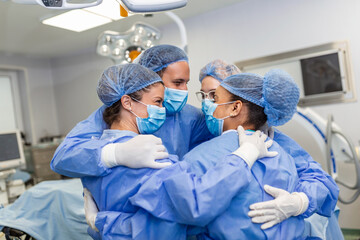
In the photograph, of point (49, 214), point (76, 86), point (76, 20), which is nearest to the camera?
point (49, 214)

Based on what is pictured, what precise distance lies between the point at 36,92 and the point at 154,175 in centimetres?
511

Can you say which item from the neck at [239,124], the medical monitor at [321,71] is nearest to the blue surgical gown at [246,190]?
the neck at [239,124]

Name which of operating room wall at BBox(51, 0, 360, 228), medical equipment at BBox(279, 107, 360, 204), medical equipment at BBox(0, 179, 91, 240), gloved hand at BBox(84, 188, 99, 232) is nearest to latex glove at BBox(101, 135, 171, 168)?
gloved hand at BBox(84, 188, 99, 232)

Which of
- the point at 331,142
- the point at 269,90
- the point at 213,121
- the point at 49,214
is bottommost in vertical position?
the point at 49,214

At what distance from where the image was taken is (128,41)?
301 cm

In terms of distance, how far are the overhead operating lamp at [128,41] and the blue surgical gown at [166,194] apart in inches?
77.9

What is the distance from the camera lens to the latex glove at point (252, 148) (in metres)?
0.98

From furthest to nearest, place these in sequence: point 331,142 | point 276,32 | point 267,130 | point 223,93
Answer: point 276,32, point 331,142, point 267,130, point 223,93

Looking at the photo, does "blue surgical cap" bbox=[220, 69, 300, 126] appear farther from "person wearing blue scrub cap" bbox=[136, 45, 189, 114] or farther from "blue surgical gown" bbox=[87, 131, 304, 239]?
"person wearing blue scrub cap" bbox=[136, 45, 189, 114]

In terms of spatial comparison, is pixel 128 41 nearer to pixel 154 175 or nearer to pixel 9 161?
pixel 9 161

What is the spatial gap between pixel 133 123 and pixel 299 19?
2737 mm

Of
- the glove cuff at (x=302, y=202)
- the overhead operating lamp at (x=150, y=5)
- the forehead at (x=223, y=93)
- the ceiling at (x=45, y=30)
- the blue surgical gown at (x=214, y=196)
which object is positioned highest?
the ceiling at (x=45, y=30)

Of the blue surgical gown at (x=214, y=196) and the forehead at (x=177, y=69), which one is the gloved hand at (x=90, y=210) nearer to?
the blue surgical gown at (x=214, y=196)

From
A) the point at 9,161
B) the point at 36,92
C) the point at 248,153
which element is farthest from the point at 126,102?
the point at 36,92
